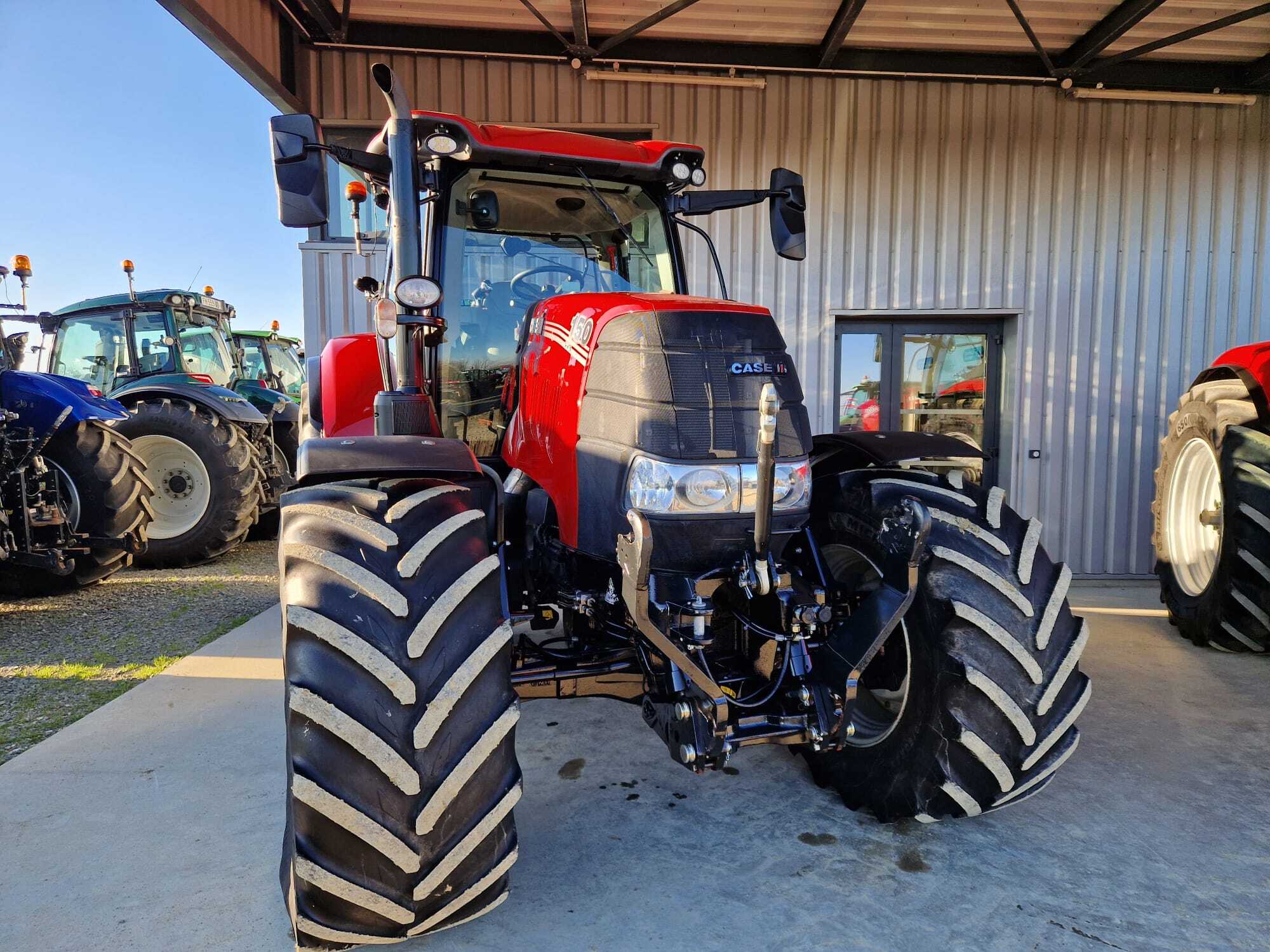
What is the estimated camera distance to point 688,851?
2.20 m

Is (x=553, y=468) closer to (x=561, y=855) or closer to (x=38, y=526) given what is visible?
(x=561, y=855)

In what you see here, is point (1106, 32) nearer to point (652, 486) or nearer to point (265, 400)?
point (652, 486)

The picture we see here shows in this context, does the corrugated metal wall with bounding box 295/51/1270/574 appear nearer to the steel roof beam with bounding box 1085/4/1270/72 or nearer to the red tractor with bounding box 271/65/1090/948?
the steel roof beam with bounding box 1085/4/1270/72

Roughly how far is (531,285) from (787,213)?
985 millimetres

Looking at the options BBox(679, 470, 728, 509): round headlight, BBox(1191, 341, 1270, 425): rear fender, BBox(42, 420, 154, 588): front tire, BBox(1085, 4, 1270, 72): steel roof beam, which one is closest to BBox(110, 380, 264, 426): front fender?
BBox(42, 420, 154, 588): front tire

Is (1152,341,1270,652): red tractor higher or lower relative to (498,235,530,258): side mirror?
lower

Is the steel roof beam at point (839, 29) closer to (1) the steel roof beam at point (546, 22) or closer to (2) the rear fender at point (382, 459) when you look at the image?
(1) the steel roof beam at point (546, 22)

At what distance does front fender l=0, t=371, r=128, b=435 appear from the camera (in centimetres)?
504

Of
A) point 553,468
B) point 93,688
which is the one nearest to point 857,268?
point 553,468

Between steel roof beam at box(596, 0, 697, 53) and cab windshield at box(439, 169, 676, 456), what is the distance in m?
3.04

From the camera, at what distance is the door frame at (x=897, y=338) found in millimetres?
6109

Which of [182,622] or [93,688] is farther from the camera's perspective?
[182,622]

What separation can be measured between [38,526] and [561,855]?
4584 mm

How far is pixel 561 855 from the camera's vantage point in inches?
85.4
